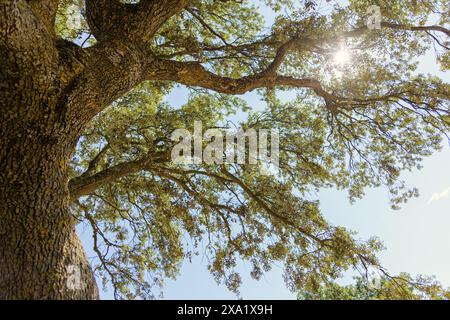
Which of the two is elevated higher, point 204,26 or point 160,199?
point 204,26

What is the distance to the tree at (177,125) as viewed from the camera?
351cm

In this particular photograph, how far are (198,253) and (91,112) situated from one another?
4.31 metres

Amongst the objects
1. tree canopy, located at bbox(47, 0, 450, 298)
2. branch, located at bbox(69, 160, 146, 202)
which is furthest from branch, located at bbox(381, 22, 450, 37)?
branch, located at bbox(69, 160, 146, 202)

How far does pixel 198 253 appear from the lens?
25.1 feet

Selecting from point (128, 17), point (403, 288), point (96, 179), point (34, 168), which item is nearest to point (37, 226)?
point (34, 168)

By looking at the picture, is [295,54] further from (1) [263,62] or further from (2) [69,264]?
(2) [69,264]

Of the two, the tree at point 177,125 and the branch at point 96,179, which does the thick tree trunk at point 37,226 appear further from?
the branch at point 96,179

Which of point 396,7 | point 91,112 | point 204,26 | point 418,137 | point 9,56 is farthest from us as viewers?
point 204,26

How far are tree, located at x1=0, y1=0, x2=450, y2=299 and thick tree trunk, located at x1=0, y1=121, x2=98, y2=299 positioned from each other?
11mm

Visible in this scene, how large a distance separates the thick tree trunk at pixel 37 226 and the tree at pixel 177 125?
0.01m

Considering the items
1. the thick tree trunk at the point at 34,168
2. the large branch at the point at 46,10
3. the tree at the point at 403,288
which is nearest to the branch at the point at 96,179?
the thick tree trunk at the point at 34,168

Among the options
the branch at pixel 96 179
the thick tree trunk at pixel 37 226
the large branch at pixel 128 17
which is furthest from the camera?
the branch at pixel 96 179

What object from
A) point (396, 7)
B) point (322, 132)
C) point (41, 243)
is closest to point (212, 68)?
point (322, 132)

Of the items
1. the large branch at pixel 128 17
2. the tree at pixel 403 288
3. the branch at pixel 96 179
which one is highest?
the large branch at pixel 128 17
